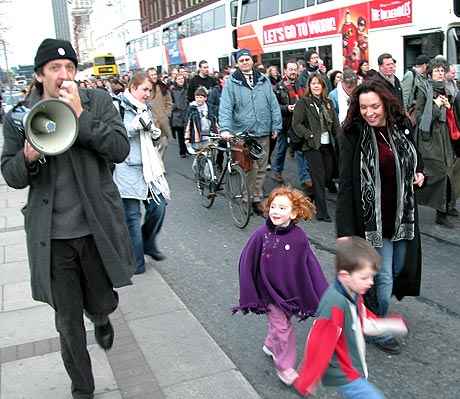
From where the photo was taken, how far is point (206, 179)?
27.5 feet

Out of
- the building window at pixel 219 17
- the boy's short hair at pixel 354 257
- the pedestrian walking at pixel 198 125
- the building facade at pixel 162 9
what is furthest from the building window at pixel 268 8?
the building facade at pixel 162 9

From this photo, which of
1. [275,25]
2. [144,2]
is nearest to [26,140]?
[275,25]

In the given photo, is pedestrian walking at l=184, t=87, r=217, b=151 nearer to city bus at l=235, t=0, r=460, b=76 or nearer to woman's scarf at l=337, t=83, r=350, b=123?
woman's scarf at l=337, t=83, r=350, b=123

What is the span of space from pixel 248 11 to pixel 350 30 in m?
6.11

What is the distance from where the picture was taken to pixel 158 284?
538cm

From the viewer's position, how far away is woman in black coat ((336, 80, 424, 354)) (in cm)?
380

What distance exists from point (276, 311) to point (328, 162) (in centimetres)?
431

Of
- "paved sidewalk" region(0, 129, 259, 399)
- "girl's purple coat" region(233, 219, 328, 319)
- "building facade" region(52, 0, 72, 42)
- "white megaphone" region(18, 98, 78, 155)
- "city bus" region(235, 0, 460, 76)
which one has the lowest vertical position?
"paved sidewalk" region(0, 129, 259, 399)

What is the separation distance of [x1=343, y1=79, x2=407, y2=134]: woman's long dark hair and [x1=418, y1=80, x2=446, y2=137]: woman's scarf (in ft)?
10.1

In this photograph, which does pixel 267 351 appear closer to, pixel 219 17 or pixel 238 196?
pixel 238 196

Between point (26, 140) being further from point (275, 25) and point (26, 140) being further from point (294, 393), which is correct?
point (275, 25)

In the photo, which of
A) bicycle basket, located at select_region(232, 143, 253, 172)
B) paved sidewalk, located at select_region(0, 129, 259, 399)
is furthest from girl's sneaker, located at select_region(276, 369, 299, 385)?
bicycle basket, located at select_region(232, 143, 253, 172)

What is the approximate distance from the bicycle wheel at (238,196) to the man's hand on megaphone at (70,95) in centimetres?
442

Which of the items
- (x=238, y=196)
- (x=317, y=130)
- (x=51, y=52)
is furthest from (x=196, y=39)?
(x=51, y=52)
